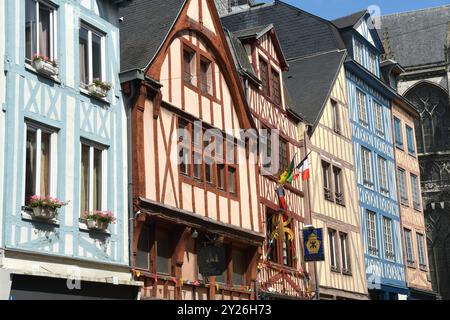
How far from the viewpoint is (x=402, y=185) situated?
29328 mm

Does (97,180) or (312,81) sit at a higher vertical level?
(312,81)

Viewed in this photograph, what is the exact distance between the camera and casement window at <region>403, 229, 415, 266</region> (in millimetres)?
28322

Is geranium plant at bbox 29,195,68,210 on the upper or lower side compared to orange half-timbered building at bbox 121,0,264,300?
lower

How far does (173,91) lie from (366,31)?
15129mm

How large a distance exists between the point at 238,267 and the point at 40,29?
7370mm

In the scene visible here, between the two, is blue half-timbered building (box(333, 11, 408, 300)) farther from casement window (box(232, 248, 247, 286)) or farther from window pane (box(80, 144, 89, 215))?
window pane (box(80, 144, 89, 215))

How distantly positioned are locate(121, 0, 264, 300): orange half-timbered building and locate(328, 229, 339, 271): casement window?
197 inches

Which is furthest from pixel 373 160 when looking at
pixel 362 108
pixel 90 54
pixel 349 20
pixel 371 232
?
pixel 90 54

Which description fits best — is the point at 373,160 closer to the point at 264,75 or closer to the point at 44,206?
the point at 264,75

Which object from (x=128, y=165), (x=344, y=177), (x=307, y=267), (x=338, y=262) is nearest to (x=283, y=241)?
(x=307, y=267)

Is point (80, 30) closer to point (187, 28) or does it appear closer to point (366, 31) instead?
point (187, 28)

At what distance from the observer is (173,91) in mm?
15883

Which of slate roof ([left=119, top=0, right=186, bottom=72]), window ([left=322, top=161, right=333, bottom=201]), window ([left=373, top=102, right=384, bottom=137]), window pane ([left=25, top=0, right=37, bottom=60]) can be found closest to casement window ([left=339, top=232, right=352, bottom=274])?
window ([left=322, top=161, right=333, bottom=201])

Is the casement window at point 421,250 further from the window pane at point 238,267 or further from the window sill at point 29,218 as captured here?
the window sill at point 29,218
